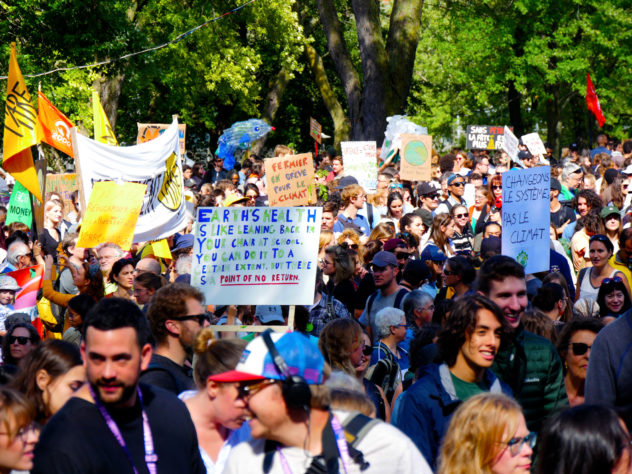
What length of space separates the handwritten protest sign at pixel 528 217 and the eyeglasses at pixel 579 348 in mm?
2949

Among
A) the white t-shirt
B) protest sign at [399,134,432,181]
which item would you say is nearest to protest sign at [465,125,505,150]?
protest sign at [399,134,432,181]

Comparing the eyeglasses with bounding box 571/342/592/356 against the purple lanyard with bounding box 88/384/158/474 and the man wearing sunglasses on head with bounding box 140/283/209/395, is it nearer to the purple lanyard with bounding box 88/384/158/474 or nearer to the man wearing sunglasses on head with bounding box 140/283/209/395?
the man wearing sunglasses on head with bounding box 140/283/209/395

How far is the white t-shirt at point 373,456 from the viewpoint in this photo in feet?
10.6

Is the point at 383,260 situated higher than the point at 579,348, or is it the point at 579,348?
the point at 383,260

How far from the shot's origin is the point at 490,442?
3.65 metres

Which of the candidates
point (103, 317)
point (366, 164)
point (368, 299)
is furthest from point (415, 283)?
point (366, 164)

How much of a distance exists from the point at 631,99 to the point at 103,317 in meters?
34.5

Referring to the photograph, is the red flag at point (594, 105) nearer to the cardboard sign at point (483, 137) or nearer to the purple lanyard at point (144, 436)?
the cardboard sign at point (483, 137)

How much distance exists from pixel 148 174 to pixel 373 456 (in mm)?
7807

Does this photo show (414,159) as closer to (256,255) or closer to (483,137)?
(483,137)

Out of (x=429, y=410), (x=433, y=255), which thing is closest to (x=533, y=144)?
(x=433, y=255)

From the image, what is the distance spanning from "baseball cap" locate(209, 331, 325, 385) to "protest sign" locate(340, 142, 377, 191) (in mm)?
13615

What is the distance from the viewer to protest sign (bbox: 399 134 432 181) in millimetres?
16188

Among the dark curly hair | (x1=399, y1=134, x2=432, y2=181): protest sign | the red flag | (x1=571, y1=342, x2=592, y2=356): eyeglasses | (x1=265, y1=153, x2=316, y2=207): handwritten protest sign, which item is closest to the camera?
the dark curly hair
